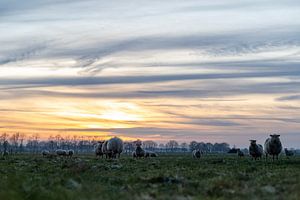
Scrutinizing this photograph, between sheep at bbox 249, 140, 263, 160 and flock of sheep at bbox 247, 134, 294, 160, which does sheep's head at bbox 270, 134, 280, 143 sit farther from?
sheep at bbox 249, 140, 263, 160

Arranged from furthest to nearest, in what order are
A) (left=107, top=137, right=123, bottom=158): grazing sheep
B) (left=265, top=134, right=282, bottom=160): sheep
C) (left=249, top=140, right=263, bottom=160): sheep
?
(left=107, top=137, right=123, bottom=158): grazing sheep → (left=249, top=140, right=263, bottom=160): sheep → (left=265, top=134, right=282, bottom=160): sheep

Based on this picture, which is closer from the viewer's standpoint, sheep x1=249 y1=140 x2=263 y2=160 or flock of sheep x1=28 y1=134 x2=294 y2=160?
flock of sheep x1=28 y1=134 x2=294 y2=160

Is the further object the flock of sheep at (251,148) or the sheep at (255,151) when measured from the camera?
the sheep at (255,151)

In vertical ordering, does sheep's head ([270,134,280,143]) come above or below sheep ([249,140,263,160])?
above

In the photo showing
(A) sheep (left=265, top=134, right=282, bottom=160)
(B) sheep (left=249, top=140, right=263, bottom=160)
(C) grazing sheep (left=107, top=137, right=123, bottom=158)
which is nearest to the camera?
(A) sheep (left=265, top=134, right=282, bottom=160)

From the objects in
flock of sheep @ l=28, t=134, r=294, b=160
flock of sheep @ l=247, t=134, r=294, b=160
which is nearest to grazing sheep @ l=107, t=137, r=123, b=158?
flock of sheep @ l=28, t=134, r=294, b=160

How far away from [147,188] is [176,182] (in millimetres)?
2051

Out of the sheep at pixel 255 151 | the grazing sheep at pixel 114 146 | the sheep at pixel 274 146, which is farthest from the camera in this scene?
the grazing sheep at pixel 114 146

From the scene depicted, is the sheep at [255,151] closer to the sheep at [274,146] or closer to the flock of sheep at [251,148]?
the flock of sheep at [251,148]

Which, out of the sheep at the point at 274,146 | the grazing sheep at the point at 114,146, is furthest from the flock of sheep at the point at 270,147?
the grazing sheep at the point at 114,146

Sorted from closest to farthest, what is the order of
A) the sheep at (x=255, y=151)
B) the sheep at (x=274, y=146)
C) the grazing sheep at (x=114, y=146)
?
the sheep at (x=274, y=146) → the sheep at (x=255, y=151) → the grazing sheep at (x=114, y=146)

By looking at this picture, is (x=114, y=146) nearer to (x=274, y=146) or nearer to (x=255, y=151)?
(x=255, y=151)

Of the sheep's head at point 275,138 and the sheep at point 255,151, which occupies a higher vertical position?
the sheep's head at point 275,138

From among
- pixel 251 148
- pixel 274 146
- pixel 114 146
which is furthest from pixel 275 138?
pixel 114 146
